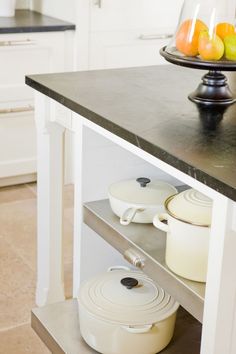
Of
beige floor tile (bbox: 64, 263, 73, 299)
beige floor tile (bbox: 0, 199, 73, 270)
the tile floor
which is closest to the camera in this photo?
the tile floor

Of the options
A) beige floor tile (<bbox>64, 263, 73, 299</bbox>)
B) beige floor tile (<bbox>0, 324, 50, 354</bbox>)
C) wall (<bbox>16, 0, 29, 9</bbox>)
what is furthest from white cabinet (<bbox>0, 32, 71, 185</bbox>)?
beige floor tile (<bbox>0, 324, 50, 354</bbox>)

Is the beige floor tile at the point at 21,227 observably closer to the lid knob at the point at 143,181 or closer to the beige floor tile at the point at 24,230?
the beige floor tile at the point at 24,230

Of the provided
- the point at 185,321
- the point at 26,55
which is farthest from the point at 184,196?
the point at 26,55

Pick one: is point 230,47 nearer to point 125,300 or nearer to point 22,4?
point 125,300

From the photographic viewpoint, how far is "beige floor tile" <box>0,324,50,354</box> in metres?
2.30

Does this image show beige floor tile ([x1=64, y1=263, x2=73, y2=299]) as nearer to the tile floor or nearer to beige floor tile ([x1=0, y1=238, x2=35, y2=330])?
the tile floor

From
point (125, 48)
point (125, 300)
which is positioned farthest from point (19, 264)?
point (125, 48)

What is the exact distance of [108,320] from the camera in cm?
174

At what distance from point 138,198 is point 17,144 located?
1738mm

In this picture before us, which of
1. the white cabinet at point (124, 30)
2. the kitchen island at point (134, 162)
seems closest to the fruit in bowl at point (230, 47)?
the kitchen island at point (134, 162)

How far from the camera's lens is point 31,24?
11.1ft

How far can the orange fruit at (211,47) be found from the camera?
5.60 ft

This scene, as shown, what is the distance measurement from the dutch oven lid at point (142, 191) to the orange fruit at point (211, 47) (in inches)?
17.3

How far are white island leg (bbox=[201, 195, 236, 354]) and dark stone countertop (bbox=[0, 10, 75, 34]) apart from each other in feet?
7.12
